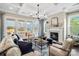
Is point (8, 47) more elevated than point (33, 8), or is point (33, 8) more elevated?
point (33, 8)

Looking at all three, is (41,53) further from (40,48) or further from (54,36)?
(54,36)

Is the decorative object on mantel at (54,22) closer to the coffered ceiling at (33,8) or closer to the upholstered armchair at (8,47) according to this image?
the coffered ceiling at (33,8)

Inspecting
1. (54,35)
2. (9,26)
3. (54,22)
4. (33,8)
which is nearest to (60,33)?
(54,35)

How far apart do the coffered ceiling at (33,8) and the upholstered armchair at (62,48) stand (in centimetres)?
73

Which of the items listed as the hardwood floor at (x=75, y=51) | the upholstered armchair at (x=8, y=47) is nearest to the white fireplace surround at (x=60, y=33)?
the hardwood floor at (x=75, y=51)

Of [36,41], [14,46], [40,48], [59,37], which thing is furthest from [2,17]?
[59,37]

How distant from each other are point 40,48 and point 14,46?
603 mm

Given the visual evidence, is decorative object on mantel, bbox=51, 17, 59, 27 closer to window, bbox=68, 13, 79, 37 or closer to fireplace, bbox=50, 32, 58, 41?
fireplace, bbox=50, 32, 58, 41

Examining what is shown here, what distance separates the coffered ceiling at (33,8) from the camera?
283cm

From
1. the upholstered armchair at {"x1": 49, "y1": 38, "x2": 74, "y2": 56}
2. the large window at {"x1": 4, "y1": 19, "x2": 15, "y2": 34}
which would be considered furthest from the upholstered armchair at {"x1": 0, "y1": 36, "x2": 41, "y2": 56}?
the upholstered armchair at {"x1": 49, "y1": 38, "x2": 74, "y2": 56}

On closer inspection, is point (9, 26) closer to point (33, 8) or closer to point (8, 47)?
point (8, 47)

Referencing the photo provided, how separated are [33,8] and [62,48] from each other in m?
1.13

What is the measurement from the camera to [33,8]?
2.85m

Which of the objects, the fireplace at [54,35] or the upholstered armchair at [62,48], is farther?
the fireplace at [54,35]
